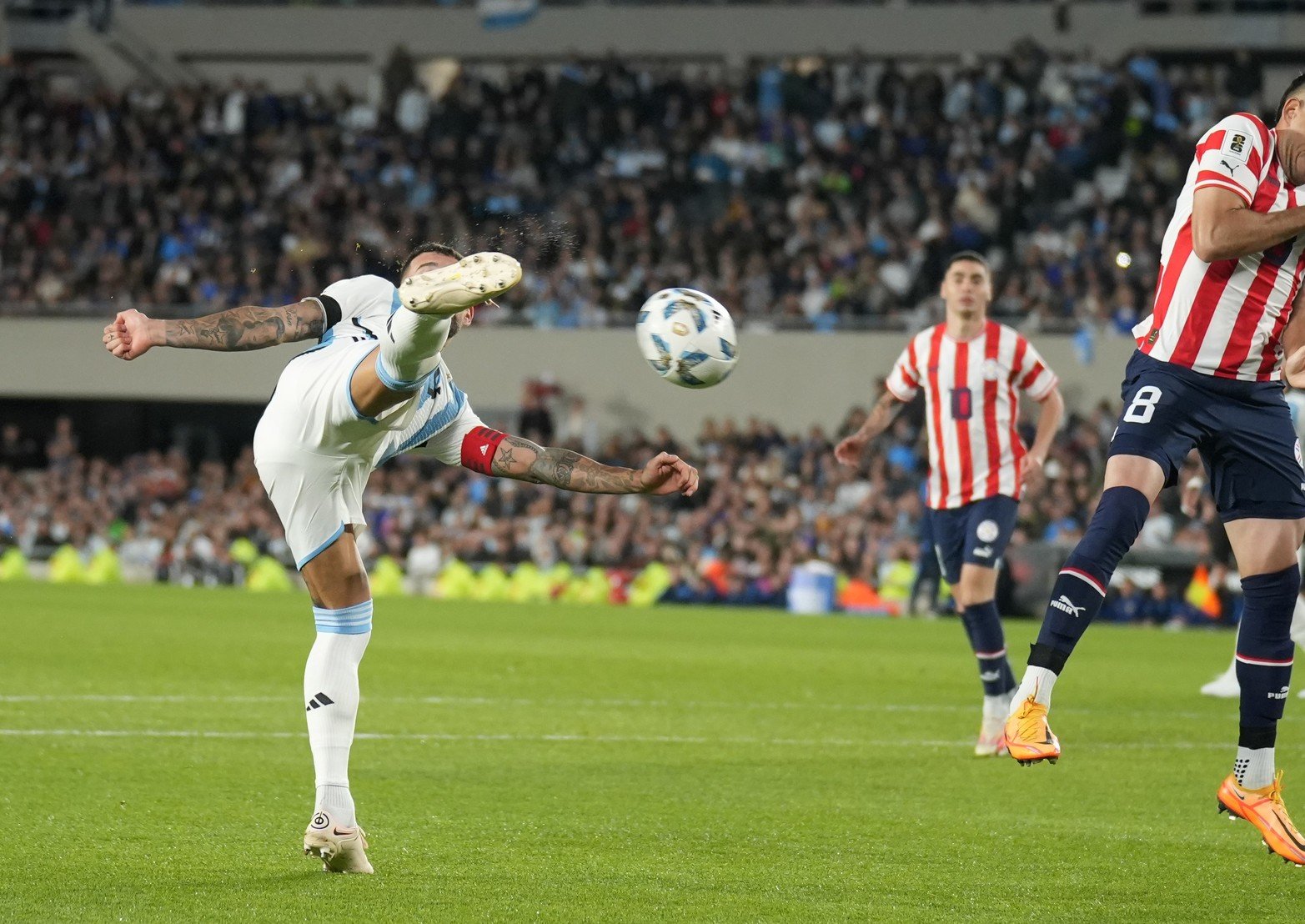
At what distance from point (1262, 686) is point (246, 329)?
3600 millimetres

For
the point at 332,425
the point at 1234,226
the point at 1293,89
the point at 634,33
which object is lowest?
the point at 332,425

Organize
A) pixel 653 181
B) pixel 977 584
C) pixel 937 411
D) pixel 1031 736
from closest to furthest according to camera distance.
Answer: pixel 1031 736 < pixel 977 584 < pixel 937 411 < pixel 653 181

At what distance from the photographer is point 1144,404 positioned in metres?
5.98

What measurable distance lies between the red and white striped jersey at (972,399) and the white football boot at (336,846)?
5.07 metres

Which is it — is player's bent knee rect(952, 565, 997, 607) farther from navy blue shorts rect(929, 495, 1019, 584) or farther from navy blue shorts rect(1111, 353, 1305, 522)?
navy blue shorts rect(1111, 353, 1305, 522)

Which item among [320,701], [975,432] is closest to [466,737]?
[975,432]

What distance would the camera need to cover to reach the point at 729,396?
28.6 meters

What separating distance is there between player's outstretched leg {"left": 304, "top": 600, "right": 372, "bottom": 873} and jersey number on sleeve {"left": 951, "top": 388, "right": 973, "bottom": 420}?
187 inches

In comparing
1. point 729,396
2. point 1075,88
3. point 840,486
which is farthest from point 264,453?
point 1075,88

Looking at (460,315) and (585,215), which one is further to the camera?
(585,215)

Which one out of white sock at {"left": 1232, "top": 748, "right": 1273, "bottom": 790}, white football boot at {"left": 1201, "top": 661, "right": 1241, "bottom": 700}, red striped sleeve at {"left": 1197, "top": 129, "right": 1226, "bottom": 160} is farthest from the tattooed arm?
white football boot at {"left": 1201, "top": 661, "right": 1241, "bottom": 700}

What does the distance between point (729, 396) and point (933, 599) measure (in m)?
7.22

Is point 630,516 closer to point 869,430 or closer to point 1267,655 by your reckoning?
point 869,430

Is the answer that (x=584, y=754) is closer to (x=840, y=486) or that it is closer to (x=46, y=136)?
(x=840, y=486)
